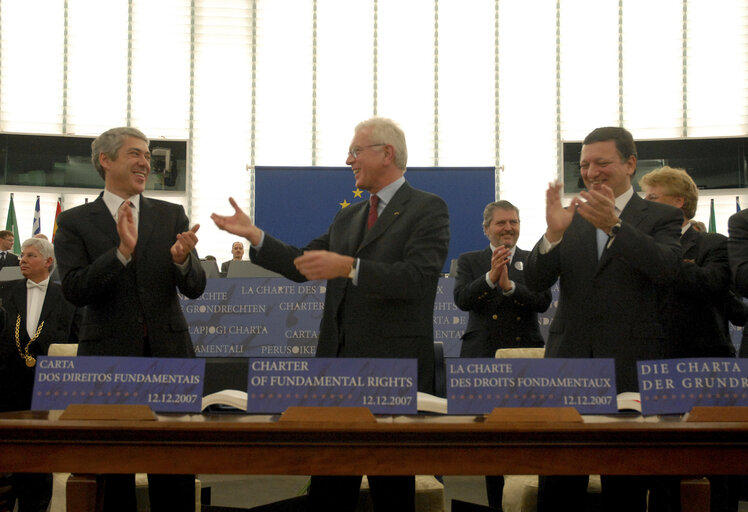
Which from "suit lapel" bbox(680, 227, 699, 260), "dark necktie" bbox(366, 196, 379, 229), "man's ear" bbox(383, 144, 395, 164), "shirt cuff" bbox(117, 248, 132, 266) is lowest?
"shirt cuff" bbox(117, 248, 132, 266)

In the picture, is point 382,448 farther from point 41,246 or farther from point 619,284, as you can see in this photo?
point 41,246

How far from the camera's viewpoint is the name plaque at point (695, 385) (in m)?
1.55

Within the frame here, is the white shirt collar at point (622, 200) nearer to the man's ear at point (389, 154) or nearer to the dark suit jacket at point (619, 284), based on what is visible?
the dark suit jacket at point (619, 284)

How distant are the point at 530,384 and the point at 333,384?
39 centimetres

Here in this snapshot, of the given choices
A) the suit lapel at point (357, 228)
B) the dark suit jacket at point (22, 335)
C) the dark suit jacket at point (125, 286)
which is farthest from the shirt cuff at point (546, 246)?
the dark suit jacket at point (22, 335)

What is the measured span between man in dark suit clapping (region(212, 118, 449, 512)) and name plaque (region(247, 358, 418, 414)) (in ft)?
1.27

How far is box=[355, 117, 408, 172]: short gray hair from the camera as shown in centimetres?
229

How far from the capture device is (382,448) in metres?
1.43

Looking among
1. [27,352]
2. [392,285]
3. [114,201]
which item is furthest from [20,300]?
[392,285]

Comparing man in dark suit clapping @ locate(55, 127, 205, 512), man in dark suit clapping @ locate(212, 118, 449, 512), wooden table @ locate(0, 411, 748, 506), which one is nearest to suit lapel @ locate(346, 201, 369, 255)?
man in dark suit clapping @ locate(212, 118, 449, 512)

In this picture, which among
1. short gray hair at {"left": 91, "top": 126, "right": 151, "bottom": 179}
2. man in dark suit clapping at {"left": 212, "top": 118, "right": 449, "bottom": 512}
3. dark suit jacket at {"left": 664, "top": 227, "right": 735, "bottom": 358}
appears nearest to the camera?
man in dark suit clapping at {"left": 212, "top": 118, "right": 449, "bottom": 512}

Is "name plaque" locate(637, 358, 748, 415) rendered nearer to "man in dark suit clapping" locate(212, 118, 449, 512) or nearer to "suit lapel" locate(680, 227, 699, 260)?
"man in dark suit clapping" locate(212, 118, 449, 512)

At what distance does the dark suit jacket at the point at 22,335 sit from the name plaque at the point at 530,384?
3073mm

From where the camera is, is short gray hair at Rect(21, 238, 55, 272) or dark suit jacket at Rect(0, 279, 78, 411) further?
short gray hair at Rect(21, 238, 55, 272)
